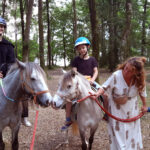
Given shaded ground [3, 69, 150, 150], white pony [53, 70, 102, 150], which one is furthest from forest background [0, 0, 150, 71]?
white pony [53, 70, 102, 150]

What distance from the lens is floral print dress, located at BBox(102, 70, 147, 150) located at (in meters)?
2.71

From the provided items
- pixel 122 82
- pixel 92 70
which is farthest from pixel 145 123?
pixel 122 82

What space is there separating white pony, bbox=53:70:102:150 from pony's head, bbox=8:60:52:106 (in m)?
0.30

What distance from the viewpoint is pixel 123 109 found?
278cm

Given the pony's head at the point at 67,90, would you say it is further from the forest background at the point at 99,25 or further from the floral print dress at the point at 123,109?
the forest background at the point at 99,25

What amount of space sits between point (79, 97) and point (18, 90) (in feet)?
3.67

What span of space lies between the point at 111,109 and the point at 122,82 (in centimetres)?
56

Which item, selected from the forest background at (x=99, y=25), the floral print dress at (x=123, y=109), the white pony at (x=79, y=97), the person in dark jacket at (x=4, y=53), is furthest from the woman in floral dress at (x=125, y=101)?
the forest background at (x=99, y=25)

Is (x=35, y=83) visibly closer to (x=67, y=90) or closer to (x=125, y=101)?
(x=67, y=90)

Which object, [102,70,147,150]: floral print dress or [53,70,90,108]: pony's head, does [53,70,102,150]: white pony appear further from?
[102,70,147,150]: floral print dress

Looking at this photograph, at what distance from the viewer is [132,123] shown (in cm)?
280

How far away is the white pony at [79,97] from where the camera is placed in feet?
9.12

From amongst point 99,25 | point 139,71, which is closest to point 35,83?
point 139,71

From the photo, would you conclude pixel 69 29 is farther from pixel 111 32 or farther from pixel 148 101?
pixel 148 101
